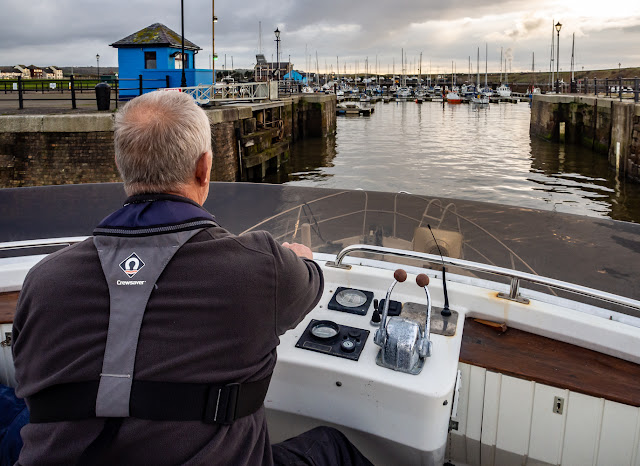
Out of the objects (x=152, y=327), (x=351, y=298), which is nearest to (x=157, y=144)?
(x=152, y=327)

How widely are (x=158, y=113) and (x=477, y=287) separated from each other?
1874 mm

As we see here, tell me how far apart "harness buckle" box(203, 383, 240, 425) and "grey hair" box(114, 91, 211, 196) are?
567 mm

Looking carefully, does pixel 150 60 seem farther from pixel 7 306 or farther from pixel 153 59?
pixel 7 306

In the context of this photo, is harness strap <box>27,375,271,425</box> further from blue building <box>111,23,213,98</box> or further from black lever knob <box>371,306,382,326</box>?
blue building <box>111,23,213,98</box>

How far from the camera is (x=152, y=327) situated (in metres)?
1.30

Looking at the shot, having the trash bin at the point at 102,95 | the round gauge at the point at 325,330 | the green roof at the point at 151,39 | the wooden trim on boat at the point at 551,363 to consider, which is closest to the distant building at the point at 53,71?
the green roof at the point at 151,39

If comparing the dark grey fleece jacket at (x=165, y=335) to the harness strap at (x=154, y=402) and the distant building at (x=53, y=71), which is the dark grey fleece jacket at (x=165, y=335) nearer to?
the harness strap at (x=154, y=402)

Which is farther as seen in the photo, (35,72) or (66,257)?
(35,72)

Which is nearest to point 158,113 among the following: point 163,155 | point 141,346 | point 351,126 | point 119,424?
point 163,155

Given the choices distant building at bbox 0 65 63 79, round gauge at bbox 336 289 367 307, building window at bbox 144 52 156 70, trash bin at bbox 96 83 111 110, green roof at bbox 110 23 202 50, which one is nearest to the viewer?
round gauge at bbox 336 289 367 307

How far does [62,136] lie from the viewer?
12.9 meters

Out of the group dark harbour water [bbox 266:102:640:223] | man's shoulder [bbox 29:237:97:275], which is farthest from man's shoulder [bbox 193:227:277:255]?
dark harbour water [bbox 266:102:640:223]

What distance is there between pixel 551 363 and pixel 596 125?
2810 cm

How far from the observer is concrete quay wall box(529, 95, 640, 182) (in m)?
19.0
